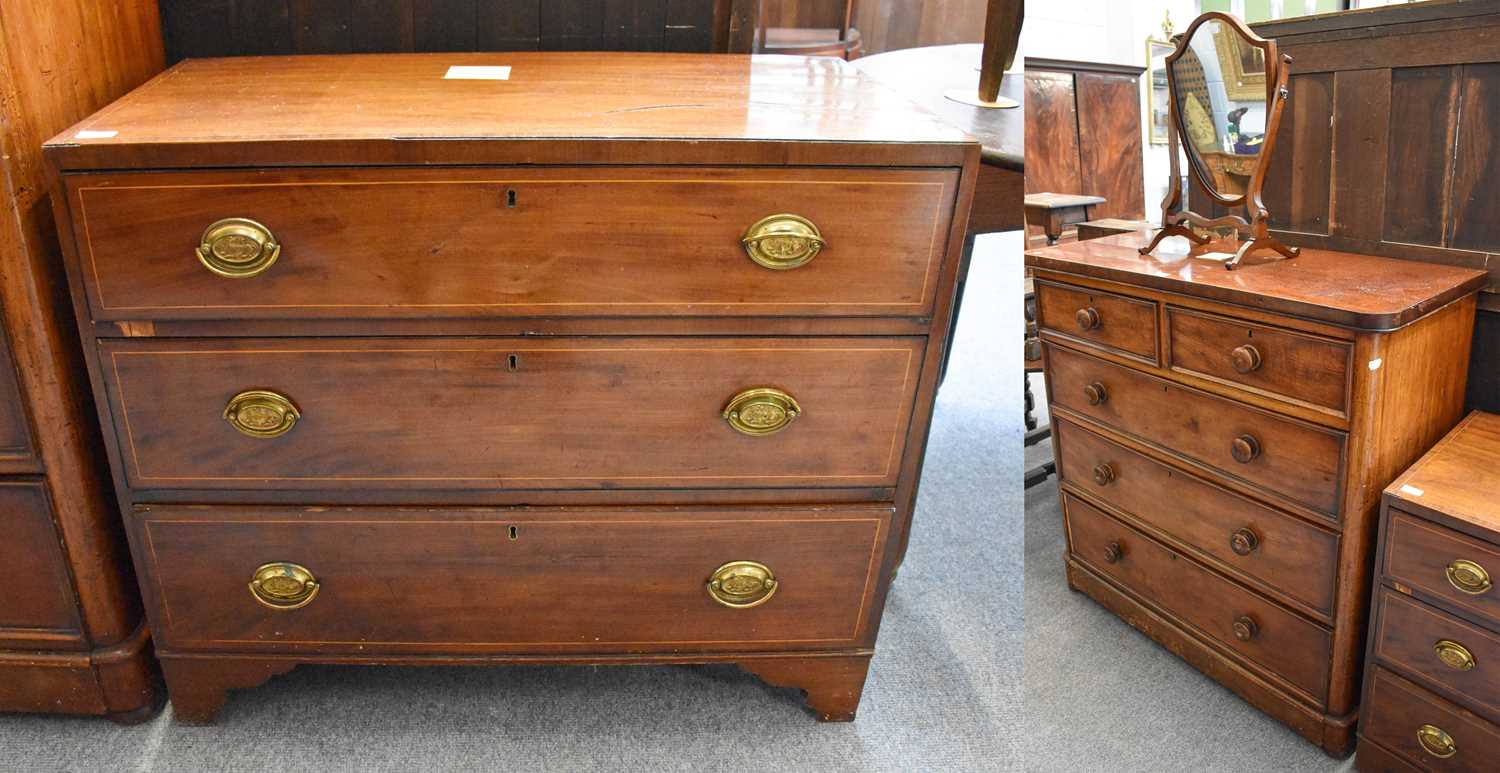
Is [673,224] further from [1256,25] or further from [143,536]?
[1256,25]

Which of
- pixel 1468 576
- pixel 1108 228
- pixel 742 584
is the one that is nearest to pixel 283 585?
pixel 742 584

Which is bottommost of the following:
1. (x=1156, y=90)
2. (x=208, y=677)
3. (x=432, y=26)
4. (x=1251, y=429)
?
(x=208, y=677)

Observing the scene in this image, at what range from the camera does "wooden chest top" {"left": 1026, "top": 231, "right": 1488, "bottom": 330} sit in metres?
Result: 1.49

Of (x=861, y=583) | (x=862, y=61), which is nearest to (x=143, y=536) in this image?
(x=861, y=583)

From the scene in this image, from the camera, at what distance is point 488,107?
1.31 m

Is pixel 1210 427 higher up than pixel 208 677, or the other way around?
pixel 1210 427

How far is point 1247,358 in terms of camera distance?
1633mm

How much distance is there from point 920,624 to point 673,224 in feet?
3.77

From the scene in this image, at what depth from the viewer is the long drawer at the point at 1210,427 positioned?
162 cm

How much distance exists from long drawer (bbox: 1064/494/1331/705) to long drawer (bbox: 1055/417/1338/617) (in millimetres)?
58

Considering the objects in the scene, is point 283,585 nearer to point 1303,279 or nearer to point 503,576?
point 503,576

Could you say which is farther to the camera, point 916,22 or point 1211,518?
point 916,22

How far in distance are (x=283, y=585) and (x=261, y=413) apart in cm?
31

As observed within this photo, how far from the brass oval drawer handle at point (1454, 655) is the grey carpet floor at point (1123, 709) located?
1.28ft
